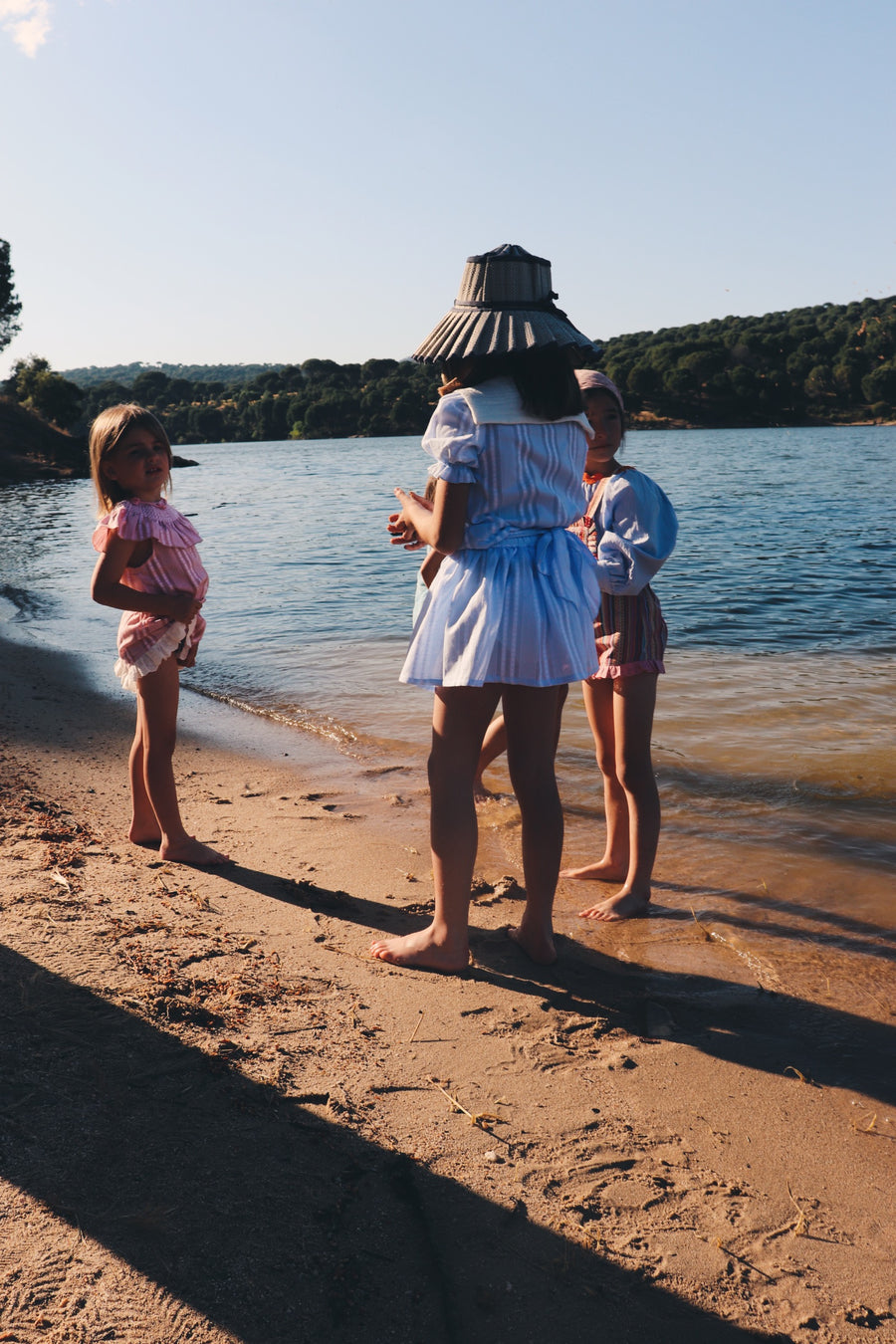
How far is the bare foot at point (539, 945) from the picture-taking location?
10.4 feet

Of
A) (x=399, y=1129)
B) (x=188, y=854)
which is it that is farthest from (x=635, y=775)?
(x=188, y=854)

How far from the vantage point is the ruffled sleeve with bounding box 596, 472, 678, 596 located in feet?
11.1

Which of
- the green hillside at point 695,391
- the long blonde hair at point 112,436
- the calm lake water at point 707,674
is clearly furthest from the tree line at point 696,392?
the long blonde hair at point 112,436

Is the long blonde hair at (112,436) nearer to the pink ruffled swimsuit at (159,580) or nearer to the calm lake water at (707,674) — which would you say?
the pink ruffled swimsuit at (159,580)

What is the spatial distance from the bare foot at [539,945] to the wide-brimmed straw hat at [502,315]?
1853 millimetres

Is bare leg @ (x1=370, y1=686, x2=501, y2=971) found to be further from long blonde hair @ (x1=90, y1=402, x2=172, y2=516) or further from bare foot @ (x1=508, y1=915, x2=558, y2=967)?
long blonde hair @ (x1=90, y1=402, x2=172, y2=516)

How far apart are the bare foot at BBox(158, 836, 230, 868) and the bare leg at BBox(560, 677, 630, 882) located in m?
1.50

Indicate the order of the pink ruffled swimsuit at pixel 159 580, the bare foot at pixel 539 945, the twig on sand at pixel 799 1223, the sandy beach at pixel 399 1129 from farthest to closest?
the pink ruffled swimsuit at pixel 159 580
the bare foot at pixel 539 945
the twig on sand at pixel 799 1223
the sandy beach at pixel 399 1129

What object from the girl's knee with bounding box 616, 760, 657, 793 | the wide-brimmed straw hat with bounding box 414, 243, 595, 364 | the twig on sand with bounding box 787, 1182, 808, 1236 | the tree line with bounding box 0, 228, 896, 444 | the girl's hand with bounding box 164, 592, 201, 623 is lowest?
the twig on sand with bounding box 787, 1182, 808, 1236

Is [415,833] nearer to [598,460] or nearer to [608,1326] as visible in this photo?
[598,460]

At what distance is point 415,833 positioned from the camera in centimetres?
450

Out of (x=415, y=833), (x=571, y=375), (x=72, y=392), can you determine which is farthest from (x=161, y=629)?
(x=72, y=392)

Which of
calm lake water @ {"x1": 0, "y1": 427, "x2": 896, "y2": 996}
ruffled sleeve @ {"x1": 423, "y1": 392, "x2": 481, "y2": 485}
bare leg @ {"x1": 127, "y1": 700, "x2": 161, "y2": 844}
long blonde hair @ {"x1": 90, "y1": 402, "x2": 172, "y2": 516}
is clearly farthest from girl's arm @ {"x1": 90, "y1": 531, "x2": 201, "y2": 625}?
calm lake water @ {"x1": 0, "y1": 427, "x2": 896, "y2": 996}

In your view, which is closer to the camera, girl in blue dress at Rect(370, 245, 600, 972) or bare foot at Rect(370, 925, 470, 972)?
girl in blue dress at Rect(370, 245, 600, 972)
